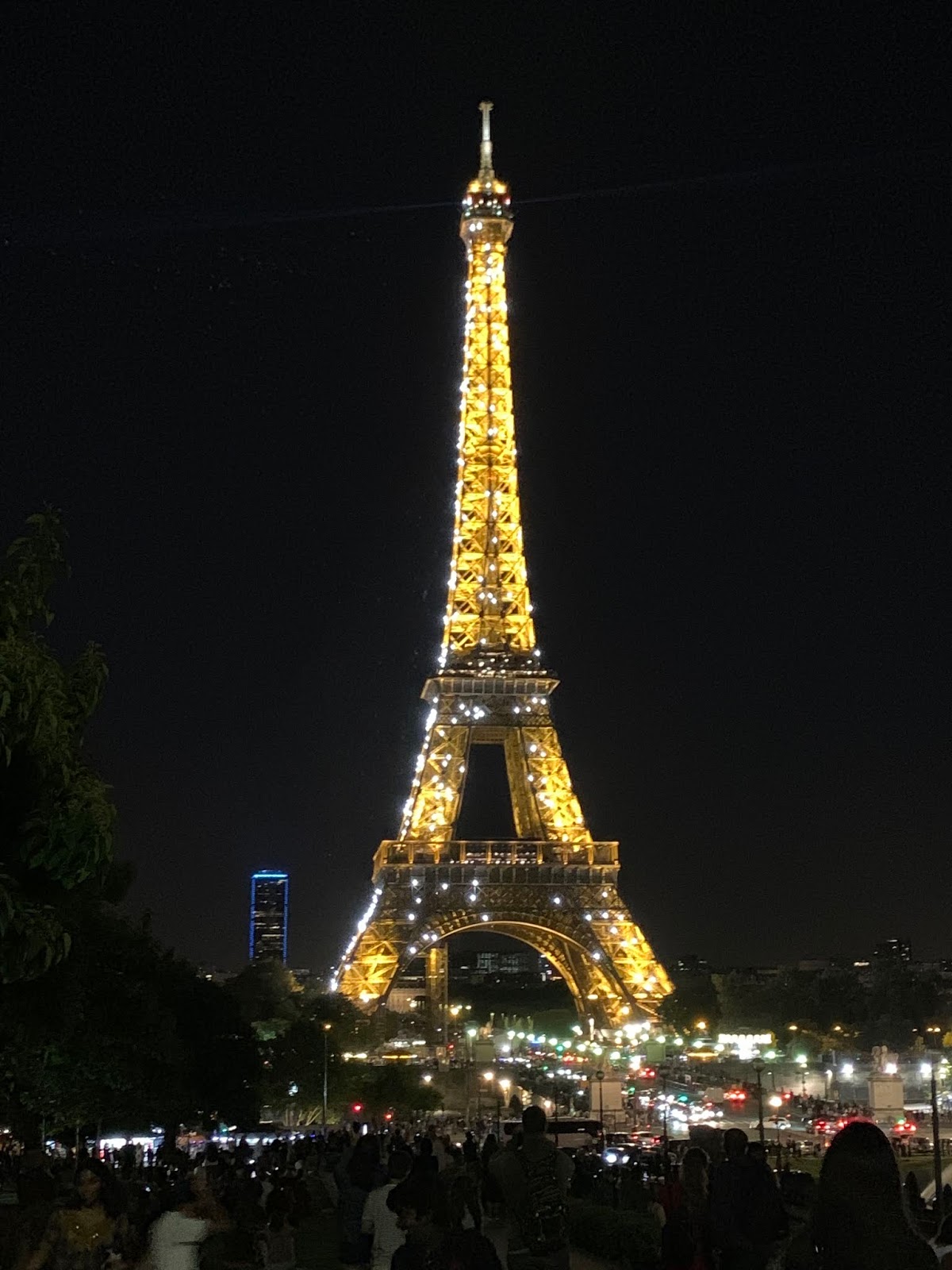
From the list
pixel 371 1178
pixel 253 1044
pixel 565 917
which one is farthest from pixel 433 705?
pixel 371 1178

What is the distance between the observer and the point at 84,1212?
32.4ft

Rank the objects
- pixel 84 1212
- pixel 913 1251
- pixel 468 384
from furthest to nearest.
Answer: pixel 468 384 → pixel 84 1212 → pixel 913 1251

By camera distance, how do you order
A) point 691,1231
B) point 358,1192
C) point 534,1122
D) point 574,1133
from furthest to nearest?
point 574,1133 < point 358,1192 < point 691,1231 < point 534,1122

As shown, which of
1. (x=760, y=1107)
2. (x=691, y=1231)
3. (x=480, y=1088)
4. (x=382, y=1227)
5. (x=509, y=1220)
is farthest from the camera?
(x=480, y=1088)

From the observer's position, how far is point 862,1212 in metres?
6.53

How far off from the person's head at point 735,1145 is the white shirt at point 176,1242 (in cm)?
383

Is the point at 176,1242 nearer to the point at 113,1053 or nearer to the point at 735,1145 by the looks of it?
the point at 735,1145

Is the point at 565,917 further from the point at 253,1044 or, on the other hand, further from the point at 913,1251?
the point at 913,1251

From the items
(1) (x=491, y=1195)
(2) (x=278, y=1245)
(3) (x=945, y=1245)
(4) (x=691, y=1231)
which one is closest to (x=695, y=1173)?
(4) (x=691, y=1231)

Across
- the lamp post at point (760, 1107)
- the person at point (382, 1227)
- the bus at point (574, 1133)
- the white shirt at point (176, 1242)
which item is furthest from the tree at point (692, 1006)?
the white shirt at point (176, 1242)

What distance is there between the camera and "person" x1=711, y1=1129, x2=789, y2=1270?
11.0 metres

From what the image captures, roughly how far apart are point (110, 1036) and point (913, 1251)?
83.4ft

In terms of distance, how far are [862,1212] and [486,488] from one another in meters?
70.0

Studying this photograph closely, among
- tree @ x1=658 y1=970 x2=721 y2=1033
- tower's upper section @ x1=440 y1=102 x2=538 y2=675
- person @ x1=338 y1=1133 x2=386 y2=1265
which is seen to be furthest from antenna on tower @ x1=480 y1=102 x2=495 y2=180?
person @ x1=338 y1=1133 x2=386 y2=1265
